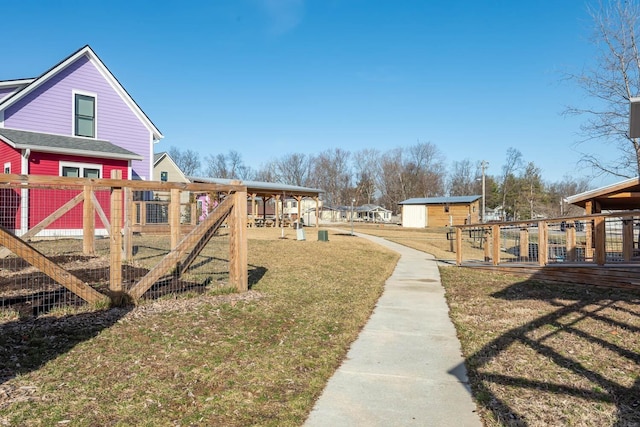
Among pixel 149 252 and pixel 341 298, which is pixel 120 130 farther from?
pixel 341 298

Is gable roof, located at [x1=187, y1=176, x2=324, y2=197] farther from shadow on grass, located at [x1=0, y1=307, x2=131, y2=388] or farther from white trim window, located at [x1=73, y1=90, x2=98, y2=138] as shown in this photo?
shadow on grass, located at [x1=0, y1=307, x2=131, y2=388]

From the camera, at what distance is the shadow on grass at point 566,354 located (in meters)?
3.36

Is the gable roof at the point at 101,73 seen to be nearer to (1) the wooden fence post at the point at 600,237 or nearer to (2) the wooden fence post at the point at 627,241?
(1) the wooden fence post at the point at 600,237

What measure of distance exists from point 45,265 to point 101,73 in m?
15.3

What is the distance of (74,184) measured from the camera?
533 cm

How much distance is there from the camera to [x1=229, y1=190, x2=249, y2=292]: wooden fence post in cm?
721

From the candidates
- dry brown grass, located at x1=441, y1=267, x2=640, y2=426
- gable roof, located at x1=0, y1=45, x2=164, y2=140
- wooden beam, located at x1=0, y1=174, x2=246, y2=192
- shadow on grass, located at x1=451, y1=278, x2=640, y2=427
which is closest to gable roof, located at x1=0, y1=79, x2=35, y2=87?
gable roof, located at x1=0, y1=45, x2=164, y2=140

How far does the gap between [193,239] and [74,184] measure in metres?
1.83

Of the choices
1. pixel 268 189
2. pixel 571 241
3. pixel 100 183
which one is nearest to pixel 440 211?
pixel 268 189

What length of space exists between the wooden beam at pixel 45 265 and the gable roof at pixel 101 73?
512 inches

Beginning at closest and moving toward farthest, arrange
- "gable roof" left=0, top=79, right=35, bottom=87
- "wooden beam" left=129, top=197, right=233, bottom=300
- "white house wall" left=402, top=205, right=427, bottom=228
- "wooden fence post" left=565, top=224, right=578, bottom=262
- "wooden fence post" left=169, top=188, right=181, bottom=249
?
"wooden beam" left=129, top=197, right=233, bottom=300
"wooden fence post" left=169, top=188, right=181, bottom=249
"wooden fence post" left=565, top=224, right=578, bottom=262
"gable roof" left=0, top=79, right=35, bottom=87
"white house wall" left=402, top=205, right=427, bottom=228

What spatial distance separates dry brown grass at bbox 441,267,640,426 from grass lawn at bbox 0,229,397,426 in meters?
1.43

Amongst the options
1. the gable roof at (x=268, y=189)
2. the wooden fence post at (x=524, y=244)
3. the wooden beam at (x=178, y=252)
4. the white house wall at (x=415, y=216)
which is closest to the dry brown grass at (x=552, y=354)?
the wooden beam at (x=178, y=252)

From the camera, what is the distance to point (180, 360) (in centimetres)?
409
